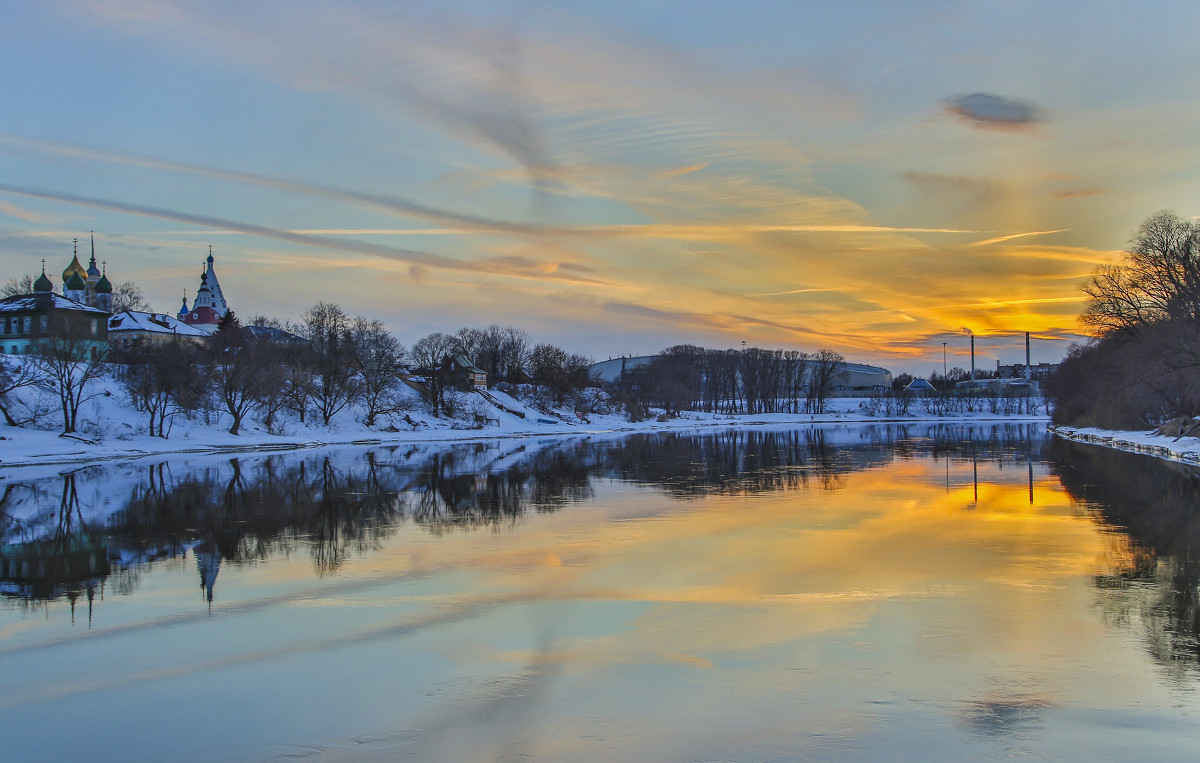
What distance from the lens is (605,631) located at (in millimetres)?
10492

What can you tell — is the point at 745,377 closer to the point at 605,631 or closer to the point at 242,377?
the point at 242,377

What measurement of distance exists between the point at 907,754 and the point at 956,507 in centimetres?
1679

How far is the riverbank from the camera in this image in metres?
44.4

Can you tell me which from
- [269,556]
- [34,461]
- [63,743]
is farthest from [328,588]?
[34,461]

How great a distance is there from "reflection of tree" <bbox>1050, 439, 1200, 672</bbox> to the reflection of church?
111m

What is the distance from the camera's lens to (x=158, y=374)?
54.1 m

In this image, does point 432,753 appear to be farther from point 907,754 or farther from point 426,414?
point 426,414

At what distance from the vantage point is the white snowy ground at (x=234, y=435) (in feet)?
147

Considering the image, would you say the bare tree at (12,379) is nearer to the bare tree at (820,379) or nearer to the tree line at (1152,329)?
the tree line at (1152,329)

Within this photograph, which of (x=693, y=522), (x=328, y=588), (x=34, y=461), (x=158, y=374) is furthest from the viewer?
(x=158, y=374)

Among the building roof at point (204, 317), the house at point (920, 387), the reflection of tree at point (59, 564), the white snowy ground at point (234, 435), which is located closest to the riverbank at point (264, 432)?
the white snowy ground at point (234, 435)

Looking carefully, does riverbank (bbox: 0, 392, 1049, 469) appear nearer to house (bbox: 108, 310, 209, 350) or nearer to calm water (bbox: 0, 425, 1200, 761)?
calm water (bbox: 0, 425, 1200, 761)

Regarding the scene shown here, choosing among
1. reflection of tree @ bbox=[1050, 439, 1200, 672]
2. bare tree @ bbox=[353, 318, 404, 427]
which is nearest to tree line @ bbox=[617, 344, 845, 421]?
bare tree @ bbox=[353, 318, 404, 427]

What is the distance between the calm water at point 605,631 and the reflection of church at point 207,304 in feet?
339
